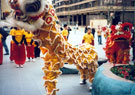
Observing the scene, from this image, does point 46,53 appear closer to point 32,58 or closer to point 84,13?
point 32,58

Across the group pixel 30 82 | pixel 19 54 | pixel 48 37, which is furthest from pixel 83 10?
pixel 48 37

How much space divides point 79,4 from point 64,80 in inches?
1622

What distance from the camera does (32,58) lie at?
8914 millimetres

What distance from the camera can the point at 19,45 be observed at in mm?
7531

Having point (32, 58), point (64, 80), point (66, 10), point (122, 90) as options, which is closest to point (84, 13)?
point (66, 10)

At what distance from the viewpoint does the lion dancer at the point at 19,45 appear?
731 cm

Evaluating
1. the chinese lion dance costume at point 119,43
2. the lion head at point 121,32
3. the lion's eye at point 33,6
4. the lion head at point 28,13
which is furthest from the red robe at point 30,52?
the lion's eye at point 33,6

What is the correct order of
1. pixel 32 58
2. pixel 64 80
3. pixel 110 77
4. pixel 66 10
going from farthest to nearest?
pixel 66 10
pixel 32 58
pixel 64 80
pixel 110 77

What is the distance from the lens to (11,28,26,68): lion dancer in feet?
24.0

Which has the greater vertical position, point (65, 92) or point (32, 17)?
point (32, 17)

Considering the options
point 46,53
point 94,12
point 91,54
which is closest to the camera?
point 46,53

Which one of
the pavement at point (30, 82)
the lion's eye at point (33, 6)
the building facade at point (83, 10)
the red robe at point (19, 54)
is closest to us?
the lion's eye at point (33, 6)

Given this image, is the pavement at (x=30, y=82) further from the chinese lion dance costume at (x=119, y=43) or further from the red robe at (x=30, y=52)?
the red robe at (x=30, y=52)

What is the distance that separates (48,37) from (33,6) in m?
0.69
